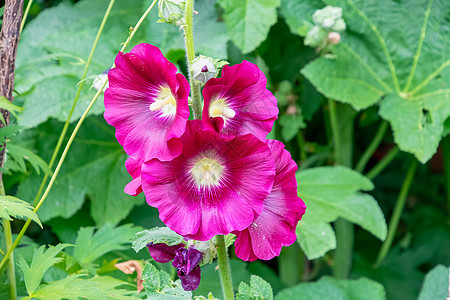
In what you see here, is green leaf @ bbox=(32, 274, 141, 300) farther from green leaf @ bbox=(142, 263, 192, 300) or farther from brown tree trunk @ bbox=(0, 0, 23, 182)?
brown tree trunk @ bbox=(0, 0, 23, 182)

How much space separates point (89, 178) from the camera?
1317 mm

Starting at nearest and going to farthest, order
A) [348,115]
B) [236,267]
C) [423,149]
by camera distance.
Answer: [423,149], [236,267], [348,115]

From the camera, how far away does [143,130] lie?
543 mm

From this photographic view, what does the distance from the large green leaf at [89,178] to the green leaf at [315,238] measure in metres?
0.43

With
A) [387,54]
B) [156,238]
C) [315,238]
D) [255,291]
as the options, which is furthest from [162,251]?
[387,54]

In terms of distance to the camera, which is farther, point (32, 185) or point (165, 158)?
point (32, 185)

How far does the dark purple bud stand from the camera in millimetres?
583

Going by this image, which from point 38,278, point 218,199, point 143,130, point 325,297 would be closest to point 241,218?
point 218,199

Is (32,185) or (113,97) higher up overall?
(113,97)

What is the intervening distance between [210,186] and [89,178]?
0.85 metres

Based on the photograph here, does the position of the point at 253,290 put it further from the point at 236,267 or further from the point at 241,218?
the point at 236,267

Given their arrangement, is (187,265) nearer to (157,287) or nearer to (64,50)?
(157,287)

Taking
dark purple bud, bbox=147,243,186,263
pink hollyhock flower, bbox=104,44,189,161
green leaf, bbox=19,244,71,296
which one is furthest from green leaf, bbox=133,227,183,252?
green leaf, bbox=19,244,71,296

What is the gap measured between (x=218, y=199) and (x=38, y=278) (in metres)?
0.35
